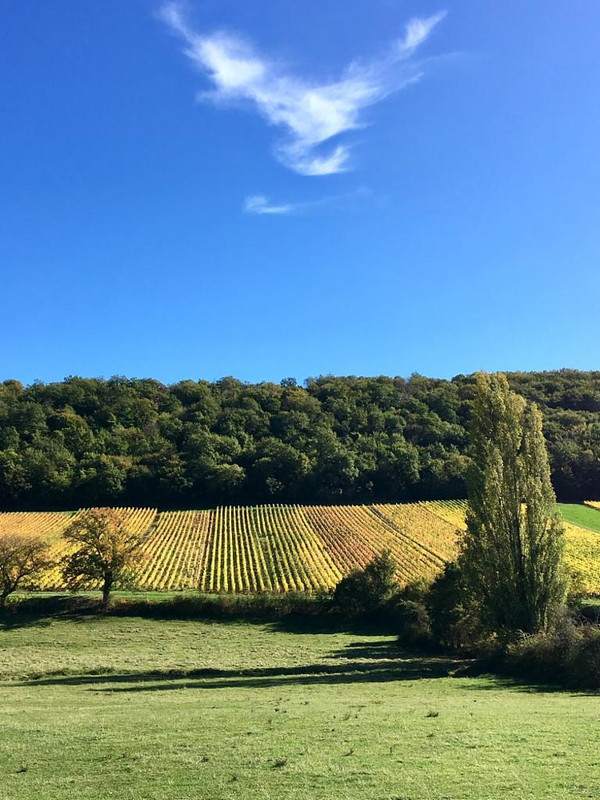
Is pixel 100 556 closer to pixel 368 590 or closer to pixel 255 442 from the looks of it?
pixel 368 590

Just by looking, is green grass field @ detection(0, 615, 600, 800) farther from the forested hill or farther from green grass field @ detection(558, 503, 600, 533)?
→ the forested hill

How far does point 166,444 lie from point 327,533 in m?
45.9

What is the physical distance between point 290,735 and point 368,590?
32411 millimetres

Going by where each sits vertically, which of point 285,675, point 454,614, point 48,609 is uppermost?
point 454,614

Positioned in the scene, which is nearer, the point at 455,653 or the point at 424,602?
the point at 455,653

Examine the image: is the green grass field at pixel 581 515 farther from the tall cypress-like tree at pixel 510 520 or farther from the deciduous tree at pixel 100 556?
the deciduous tree at pixel 100 556

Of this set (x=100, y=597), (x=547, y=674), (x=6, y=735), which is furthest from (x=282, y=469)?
(x=6, y=735)

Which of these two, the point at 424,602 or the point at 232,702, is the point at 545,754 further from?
the point at 424,602

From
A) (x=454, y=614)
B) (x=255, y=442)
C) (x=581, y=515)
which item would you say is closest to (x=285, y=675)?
(x=454, y=614)

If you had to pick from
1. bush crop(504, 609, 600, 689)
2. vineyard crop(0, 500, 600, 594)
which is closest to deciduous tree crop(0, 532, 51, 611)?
vineyard crop(0, 500, 600, 594)

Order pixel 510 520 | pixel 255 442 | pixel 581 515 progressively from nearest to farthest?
pixel 510 520 → pixel 581 515 → pixel 255 442

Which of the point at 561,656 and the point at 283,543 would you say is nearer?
the point at 561,656

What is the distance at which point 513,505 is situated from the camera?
99.9 ft

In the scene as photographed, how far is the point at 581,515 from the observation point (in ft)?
270
